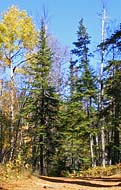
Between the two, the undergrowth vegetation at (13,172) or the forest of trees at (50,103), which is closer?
the undergrowth vegetation at (13,172)

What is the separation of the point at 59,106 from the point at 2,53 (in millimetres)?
6213

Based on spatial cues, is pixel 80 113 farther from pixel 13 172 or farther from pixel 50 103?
pixel 13 172

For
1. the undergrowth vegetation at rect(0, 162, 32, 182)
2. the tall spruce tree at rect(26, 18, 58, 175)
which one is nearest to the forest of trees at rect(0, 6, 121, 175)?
the tall spruce tree at rect(26, 18, 58, 175)

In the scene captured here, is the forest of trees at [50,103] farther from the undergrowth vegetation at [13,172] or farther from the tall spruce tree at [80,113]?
the undergrowth vegetation at [13,172]

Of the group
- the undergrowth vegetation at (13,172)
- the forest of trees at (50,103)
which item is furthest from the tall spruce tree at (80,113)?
the undergrowth vegetation at (13,172)

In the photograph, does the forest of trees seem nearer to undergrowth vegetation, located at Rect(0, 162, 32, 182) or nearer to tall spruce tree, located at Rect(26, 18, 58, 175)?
tall spruce tree, located at Rect(26, 18, 58, 175)

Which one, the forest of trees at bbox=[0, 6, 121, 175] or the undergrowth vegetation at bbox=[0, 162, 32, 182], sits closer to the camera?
the undergrowth vegetation at bbox=[0, 162, 32, 182]

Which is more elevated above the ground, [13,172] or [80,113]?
[80,113]

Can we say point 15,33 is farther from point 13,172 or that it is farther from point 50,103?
point 13,172

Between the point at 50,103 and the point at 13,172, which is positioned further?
the point at 50,103

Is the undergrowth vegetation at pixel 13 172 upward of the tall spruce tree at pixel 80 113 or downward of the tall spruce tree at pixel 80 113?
downward

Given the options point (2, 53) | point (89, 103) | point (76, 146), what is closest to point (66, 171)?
point (76, 146)

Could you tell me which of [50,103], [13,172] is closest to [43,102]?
[50,103]

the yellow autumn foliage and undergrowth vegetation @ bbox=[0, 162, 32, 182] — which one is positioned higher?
the yellow autumn foliage
